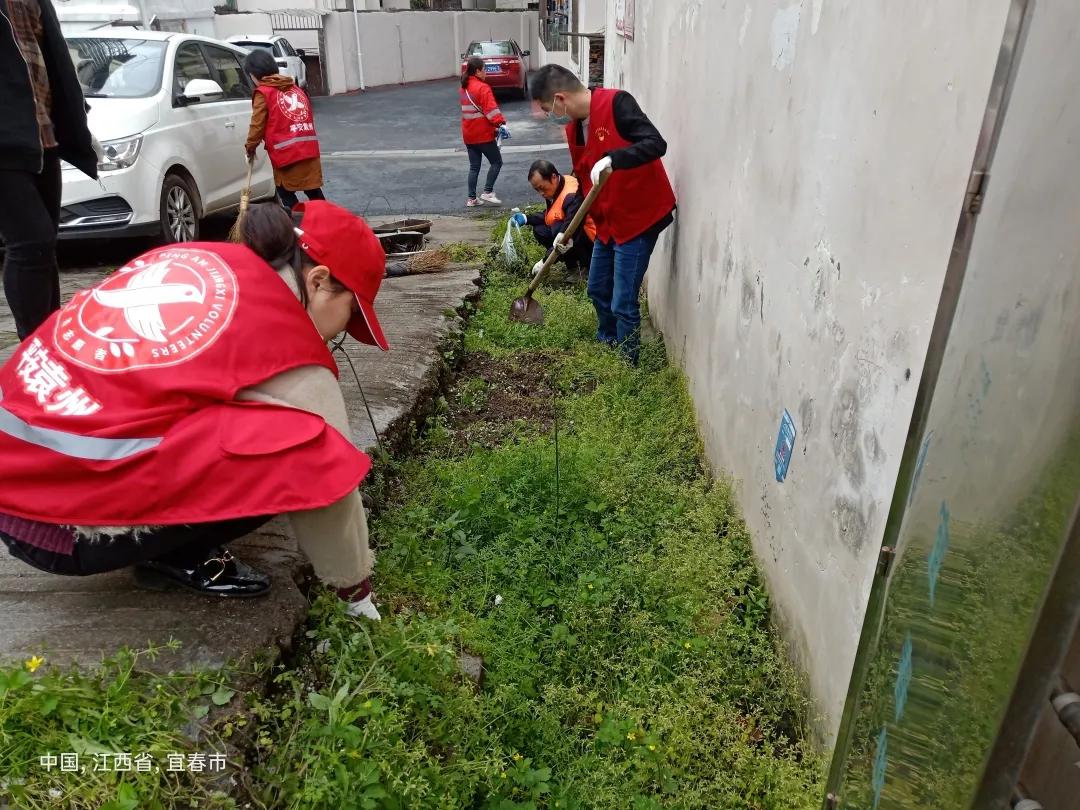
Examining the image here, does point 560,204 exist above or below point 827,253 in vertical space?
below

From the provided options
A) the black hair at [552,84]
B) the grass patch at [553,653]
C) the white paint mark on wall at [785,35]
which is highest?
the white paint mark on wall at [785,35]

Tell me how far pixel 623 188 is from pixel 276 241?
2.48 metres

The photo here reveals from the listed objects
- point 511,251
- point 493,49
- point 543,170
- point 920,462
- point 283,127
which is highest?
point 920,462

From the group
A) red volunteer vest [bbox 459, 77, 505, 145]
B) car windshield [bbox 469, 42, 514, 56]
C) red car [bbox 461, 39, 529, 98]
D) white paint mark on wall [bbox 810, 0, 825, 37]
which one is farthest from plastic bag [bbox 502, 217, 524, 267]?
car windshield [bbox 469, 42, 514, 56]

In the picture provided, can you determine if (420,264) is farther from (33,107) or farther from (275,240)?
(275,240)

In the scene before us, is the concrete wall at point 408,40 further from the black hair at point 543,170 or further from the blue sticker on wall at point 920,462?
the blue sticker on wall at point 920,462

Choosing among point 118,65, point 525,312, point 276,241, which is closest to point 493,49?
point 118,65


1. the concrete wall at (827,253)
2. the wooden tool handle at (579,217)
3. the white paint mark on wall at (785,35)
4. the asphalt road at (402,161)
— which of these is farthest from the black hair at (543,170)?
the white paint mark on wall at (785,35)

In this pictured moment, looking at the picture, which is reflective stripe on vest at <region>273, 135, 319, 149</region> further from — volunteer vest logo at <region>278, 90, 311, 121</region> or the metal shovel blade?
the metal shovel blade

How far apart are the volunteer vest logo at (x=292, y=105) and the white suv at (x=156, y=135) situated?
65 cm

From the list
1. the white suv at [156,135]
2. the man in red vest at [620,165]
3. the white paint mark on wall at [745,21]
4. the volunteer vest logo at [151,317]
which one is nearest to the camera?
the volunteer vest logo at [151,317]

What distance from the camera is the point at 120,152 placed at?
5.71 metres

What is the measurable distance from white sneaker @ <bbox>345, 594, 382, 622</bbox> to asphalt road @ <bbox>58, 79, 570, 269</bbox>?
323 cm

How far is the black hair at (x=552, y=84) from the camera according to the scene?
4.11 metres
